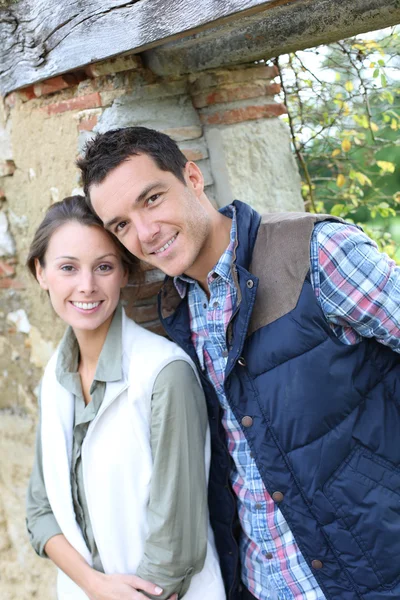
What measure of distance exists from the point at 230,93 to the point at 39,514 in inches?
65.7

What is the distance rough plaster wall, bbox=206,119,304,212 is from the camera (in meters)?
2.45

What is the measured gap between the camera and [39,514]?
2123 millimetres

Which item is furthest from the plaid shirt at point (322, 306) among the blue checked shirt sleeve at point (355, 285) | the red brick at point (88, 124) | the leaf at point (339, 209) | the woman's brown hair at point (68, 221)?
the leaf at point (339, 209)

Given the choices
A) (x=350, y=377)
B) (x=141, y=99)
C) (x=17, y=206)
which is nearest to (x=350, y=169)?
(x=141, y=99)

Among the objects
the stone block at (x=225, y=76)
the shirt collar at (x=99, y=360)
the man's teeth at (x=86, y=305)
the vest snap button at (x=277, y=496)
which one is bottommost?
the vest snap button at (x=277, y=496)

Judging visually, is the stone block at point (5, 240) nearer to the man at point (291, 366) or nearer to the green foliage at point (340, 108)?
the man at point (291, 366)

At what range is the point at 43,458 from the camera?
6.74ft

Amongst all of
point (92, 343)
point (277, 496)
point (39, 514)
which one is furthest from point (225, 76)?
point (39, 514)

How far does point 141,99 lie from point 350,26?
2.59ft

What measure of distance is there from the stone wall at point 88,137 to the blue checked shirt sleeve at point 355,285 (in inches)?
33.6

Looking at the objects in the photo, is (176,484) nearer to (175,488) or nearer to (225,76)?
(175,488)

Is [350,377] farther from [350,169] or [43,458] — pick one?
[350,169]

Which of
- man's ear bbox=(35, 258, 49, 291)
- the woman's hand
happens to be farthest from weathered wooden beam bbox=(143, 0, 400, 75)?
the woman's hand

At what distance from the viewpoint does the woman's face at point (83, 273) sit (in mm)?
2018
